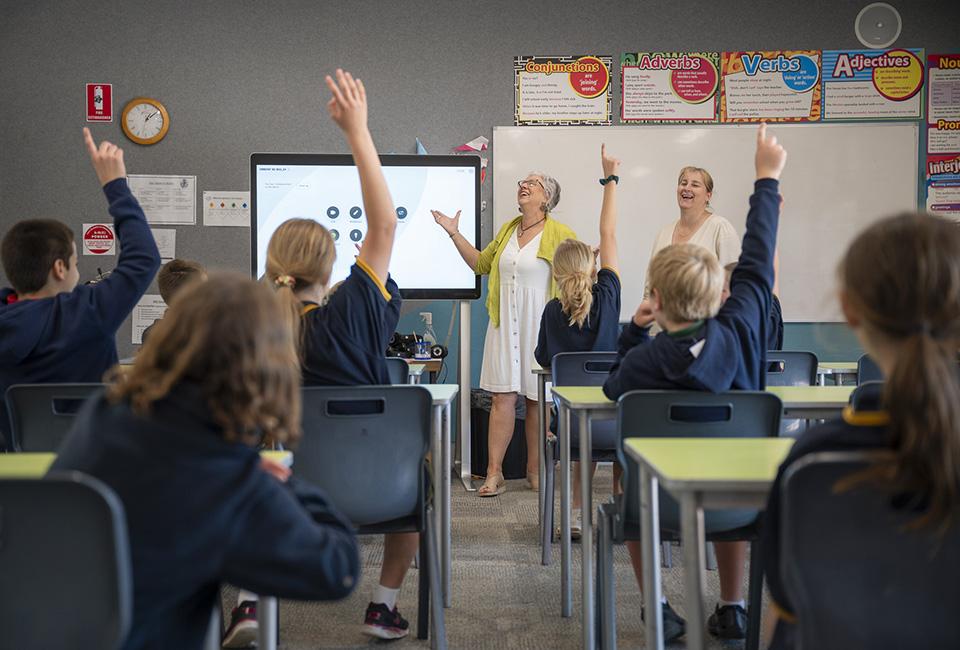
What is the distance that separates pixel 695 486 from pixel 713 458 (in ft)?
0.56

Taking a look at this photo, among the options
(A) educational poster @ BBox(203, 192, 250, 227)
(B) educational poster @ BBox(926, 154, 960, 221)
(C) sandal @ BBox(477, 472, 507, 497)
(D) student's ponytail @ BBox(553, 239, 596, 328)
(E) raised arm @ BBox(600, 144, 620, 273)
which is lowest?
(C) sandal @ BBox(477, 472, 507, 497)

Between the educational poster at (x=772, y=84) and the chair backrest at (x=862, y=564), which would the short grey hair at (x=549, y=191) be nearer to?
the educational poster at (x=772, y=84)

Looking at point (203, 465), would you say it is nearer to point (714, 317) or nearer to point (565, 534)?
point (714, 317)

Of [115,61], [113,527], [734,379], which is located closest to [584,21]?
[115,61]

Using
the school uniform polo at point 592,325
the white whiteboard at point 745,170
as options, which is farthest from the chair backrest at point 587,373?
the white whiteboard at point 745,170

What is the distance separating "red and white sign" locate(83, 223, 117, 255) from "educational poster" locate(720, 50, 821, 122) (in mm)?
4052

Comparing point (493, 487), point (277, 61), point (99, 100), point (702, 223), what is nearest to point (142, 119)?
point (99, 100)

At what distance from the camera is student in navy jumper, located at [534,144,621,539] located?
3062mm

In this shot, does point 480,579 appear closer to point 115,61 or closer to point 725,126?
point 725,126

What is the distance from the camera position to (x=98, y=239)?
4.88 m

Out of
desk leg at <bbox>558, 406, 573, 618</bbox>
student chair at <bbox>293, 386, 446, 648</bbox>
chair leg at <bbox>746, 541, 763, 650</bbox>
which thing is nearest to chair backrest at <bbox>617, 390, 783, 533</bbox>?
chair leg at <bbox>746, 541, 763, 650</bbox>

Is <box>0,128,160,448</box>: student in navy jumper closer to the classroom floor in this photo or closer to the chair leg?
the classroom floor

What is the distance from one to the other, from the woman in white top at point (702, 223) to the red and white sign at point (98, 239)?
345cm

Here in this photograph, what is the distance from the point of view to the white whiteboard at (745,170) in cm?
490
